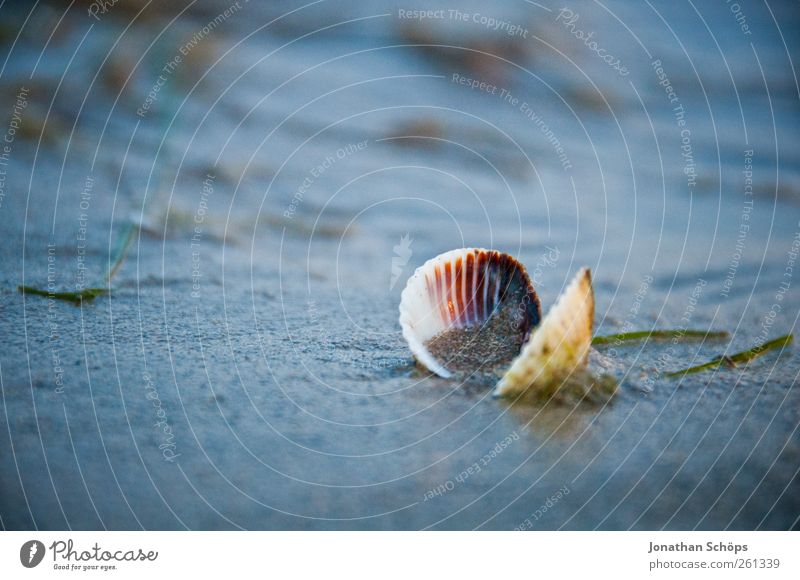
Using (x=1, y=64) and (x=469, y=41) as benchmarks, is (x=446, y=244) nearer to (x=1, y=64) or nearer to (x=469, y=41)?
(x=469, y=41)

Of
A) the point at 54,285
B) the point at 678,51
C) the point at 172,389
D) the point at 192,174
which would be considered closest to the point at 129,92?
the point at 192,174

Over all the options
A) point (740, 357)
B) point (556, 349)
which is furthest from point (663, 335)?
point (556, 349)
